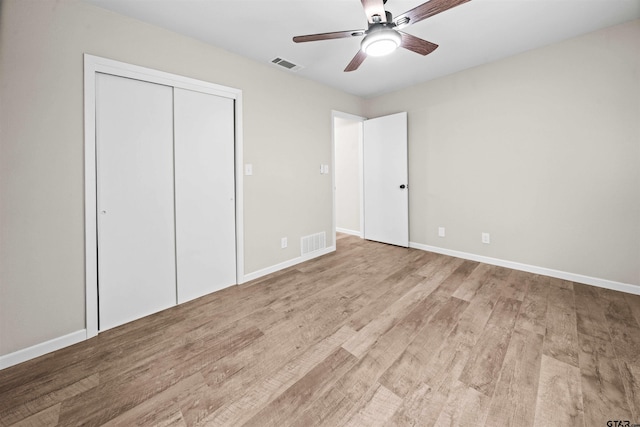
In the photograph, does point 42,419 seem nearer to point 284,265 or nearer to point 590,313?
point 284,265

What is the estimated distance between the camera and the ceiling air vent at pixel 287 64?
297 centimetres

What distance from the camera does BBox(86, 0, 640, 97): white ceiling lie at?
207cm

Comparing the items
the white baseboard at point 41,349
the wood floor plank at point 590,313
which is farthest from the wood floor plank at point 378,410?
the white baseboard at point 41,349

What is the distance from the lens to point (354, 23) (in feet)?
7.57

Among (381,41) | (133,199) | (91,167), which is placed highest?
(381,41)

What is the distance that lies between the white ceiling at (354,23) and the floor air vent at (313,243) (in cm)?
226

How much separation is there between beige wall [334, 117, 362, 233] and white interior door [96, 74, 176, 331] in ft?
10.5

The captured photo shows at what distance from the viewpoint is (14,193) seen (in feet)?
5.54

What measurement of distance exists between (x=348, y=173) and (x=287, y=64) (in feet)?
8.26

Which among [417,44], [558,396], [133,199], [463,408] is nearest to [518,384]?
[558,396]

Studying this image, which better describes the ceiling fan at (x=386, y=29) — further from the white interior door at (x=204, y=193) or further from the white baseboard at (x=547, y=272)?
the white baseboard at (x=547, y=272)

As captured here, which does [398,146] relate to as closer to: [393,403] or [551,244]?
[551,244]

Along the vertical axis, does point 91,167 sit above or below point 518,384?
above

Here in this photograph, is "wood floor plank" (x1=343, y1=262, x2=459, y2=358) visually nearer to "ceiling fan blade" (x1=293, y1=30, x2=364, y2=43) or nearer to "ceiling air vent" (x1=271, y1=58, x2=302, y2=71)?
"ceiling fan blade" (x1=293, y1=30, x2=364, y2=43)
